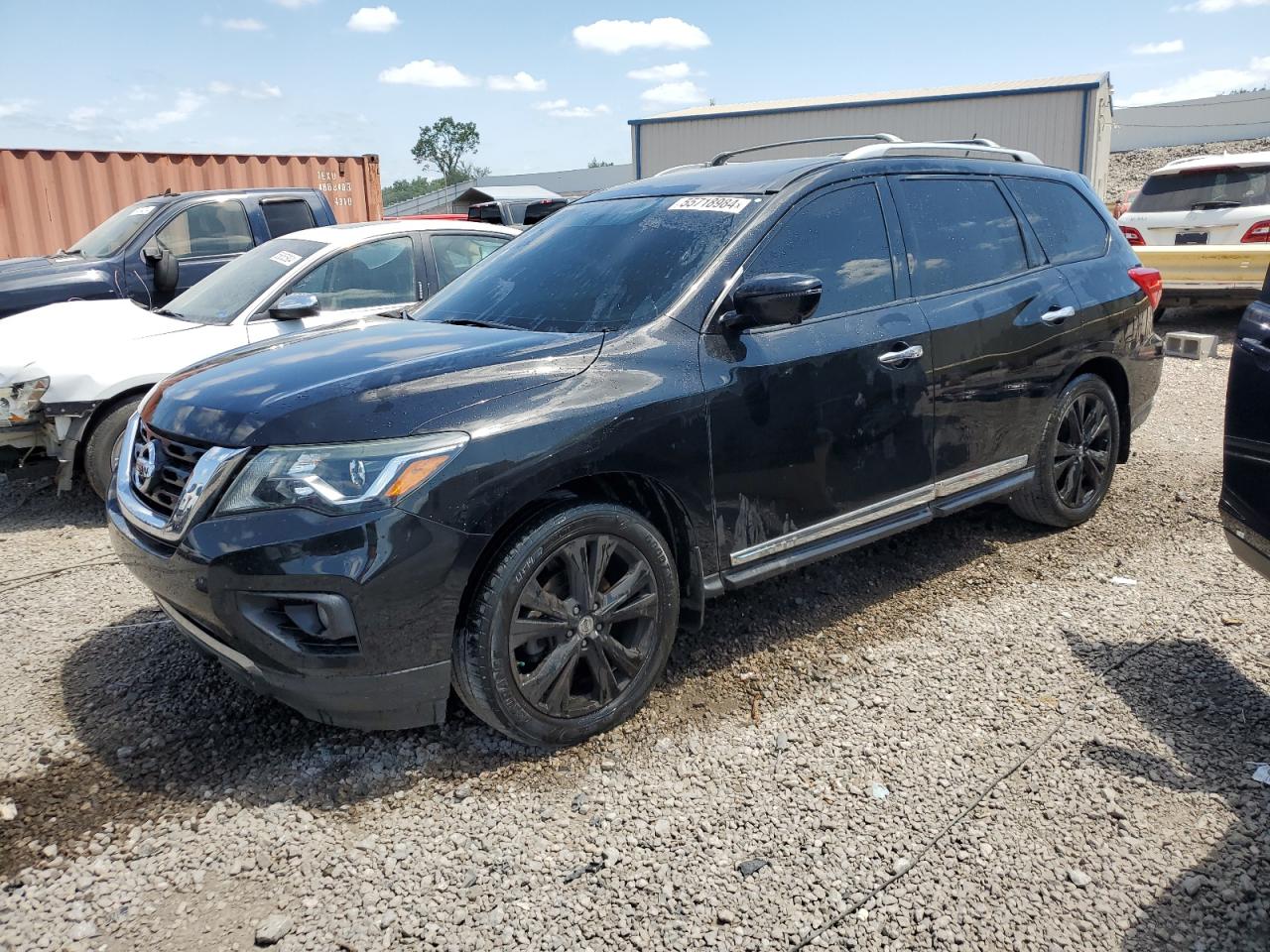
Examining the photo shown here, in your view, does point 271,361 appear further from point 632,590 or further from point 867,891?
point 867,891

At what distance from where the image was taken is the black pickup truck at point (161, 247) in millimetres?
7445

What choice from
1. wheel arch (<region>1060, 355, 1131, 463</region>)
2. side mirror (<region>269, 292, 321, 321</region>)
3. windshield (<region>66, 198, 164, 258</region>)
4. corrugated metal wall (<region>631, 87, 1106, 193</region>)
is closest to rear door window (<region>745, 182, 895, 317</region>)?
wheel arch (<region>1060, 355, 1131, 463</region>)

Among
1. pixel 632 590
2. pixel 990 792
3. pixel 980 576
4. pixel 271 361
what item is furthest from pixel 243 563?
pixel 980 576

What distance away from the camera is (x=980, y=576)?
15.0ft

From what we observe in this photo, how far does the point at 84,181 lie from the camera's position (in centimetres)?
1248

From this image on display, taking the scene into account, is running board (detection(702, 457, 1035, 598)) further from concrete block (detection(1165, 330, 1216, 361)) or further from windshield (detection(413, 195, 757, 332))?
concrete block (detection(1165, 330, 1216, 361))

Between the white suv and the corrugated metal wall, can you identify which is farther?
the corrugated metal wall

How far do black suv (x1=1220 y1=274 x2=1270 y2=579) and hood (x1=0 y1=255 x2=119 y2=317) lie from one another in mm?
7645

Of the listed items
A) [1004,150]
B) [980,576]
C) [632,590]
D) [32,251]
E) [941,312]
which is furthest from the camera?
[32,251]

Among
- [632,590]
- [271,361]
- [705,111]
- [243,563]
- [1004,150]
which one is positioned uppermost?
[705,111]

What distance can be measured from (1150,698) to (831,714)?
112 centimetres

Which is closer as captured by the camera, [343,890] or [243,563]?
[343,890]

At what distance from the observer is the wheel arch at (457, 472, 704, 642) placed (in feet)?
9.63

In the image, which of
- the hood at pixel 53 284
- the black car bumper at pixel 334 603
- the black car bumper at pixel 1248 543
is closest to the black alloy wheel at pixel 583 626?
the black car bumper at pixel 334 603
